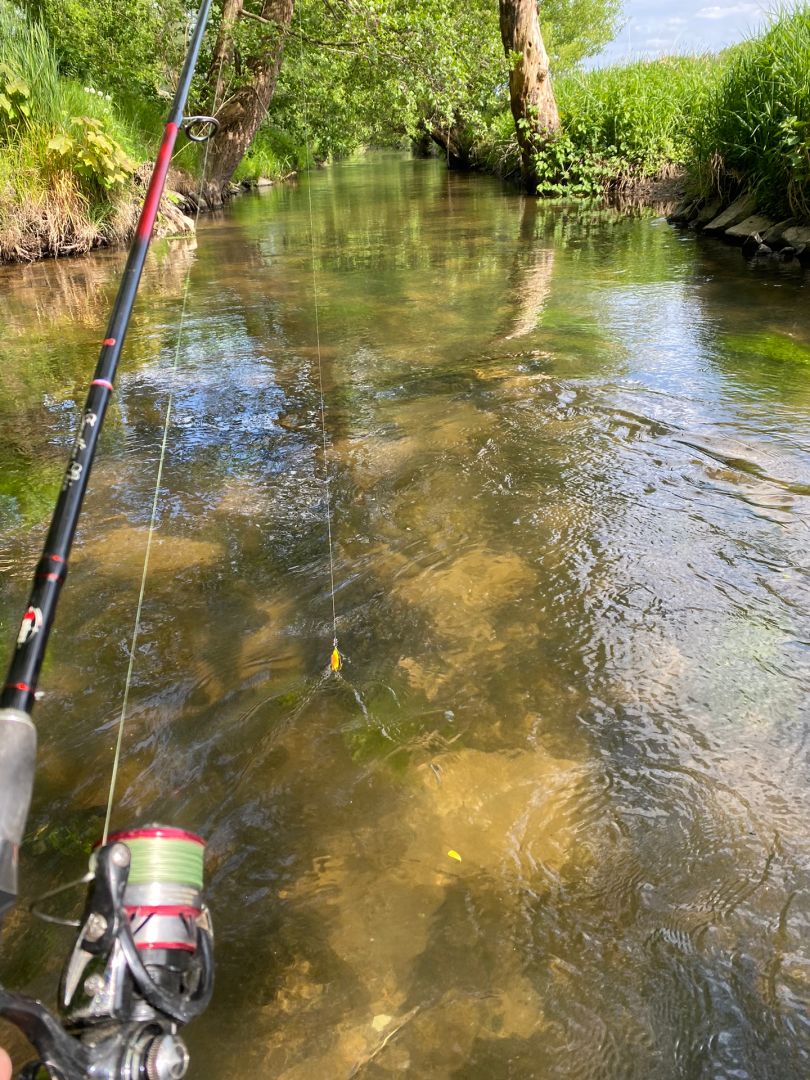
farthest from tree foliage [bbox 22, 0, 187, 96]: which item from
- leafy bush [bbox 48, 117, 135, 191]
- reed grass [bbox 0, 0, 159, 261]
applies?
leafy bush [bbox 48, 117, 135, 191]

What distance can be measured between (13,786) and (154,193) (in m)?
1.60

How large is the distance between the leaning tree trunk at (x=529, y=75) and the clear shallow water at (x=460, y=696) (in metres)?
11.1

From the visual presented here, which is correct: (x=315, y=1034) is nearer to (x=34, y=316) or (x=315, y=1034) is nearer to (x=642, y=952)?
(x=642, y=952)

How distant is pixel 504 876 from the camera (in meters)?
1.82

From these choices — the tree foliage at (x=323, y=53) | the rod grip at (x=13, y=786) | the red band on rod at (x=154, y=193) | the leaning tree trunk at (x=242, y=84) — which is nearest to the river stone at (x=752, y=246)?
the tree foliage at (x=323, y=53)

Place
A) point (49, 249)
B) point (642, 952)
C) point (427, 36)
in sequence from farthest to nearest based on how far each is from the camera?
point (427, 36) → point (49, 249) → point (642, 952)

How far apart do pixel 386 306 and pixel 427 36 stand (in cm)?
723

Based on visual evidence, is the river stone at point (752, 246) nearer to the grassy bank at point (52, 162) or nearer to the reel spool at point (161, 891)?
the grassy bank at point (52, 162)

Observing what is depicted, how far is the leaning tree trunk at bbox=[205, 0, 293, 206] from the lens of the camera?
1364 cm

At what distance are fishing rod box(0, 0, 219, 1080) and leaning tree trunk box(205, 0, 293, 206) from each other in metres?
14.8

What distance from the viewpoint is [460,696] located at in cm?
240

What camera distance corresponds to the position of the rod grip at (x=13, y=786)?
1.06 meters

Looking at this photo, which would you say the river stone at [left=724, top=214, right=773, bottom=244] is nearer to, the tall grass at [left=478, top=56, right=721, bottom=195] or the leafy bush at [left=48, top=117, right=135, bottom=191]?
the tall grass at [left=478, top=56, right=721, bottom=195]

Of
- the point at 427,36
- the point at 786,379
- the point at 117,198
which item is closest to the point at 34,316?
the point at 117,198
